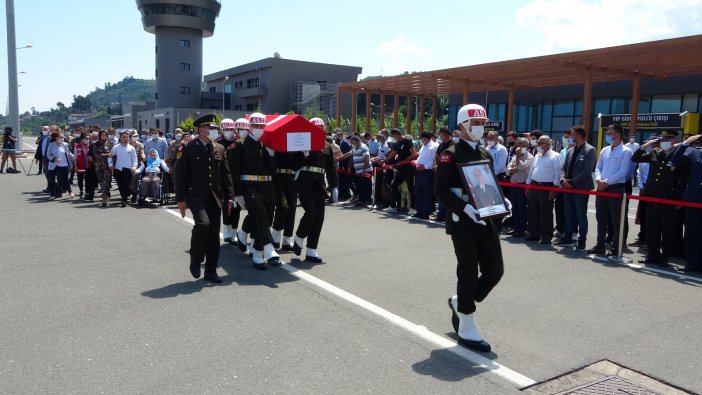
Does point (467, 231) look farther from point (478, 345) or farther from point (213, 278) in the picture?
point (213, 278)

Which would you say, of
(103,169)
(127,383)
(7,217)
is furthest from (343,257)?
(103,169)

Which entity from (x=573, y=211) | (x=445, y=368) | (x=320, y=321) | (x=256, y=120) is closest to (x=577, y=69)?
(x=573, y=211)

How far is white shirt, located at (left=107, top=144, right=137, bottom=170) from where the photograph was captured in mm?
14672

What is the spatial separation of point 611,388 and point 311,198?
17.3ft

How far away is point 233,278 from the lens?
24.4ft

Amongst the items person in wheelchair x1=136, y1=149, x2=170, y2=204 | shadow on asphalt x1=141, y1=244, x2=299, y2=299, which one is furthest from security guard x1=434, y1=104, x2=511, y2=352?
person in wheelchair x1=136, y1=149, x2=170, y2=204

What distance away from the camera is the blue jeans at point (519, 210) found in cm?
1089

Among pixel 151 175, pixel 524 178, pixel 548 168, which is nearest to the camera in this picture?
pixel 548 168

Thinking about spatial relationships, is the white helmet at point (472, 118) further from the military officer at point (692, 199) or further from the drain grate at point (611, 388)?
the military officer at point (692, 199)

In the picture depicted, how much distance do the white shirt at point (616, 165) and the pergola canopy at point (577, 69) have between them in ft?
31.1

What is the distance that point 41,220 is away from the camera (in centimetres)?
1205

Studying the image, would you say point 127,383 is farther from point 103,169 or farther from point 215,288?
point 103,169

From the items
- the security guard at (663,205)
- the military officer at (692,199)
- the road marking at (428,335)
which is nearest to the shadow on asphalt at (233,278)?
the road marking at (428,335)

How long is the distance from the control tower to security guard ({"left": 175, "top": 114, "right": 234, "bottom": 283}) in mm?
71844
